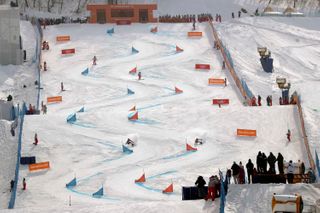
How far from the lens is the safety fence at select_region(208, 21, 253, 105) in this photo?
120ft

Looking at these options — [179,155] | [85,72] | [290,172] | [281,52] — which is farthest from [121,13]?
[290,172]

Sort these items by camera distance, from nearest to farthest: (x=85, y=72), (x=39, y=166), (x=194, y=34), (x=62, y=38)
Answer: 1. (x=39, y=166)
2. (x=85, y=72)
3. (x=62, y=38)
4. (x=194, y=34)

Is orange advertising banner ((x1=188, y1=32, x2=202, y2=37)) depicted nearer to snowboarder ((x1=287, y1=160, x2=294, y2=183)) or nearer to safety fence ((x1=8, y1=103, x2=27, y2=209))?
safety fence ((x1=8, y1=103, x2=27, y2=209))

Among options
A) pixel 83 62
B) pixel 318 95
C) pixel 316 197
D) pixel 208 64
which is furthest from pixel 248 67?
pixel 316 197

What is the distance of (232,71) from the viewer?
40906mm

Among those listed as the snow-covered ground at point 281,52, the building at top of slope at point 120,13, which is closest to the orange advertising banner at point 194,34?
the snow-covered ground at point 281,52

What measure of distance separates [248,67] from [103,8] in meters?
14.8

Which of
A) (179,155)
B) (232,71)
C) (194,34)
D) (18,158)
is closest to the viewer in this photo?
(18,158)

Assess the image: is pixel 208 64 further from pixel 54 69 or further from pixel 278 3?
pixel 278 3

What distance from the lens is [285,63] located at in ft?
146

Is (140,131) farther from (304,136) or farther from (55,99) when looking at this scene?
(55,99)

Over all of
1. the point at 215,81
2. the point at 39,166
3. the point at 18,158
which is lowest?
the point at 39,166

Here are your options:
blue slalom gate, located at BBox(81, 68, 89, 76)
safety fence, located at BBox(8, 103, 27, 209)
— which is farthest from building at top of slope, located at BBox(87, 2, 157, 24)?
safety fence, located at BBox(8, 103, 27, 209)

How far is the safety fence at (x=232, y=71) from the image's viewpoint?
1443 inches
